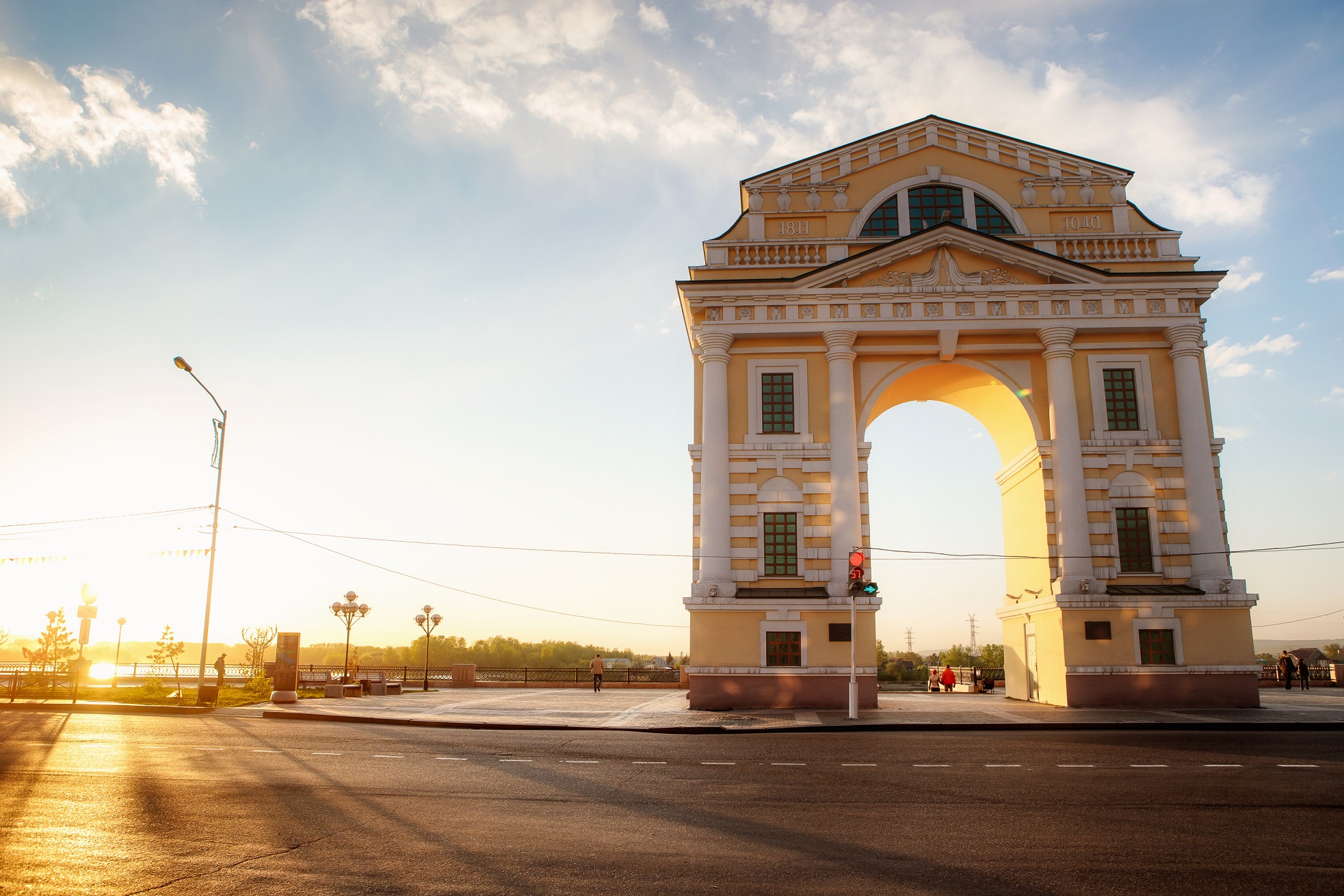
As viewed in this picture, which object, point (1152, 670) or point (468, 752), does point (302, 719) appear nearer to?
point (468, 752)

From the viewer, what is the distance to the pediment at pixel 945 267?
91.0 feet

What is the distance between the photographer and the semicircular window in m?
29.8

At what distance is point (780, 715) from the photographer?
75.7 feet

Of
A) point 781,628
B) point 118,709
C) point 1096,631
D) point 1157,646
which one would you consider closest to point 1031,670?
point 1096,631

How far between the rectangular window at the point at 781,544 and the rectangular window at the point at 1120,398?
10250 mm

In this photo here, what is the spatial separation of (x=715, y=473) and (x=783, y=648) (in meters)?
5.52

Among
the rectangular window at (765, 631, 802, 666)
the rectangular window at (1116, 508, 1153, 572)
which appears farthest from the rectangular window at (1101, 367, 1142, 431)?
the rectangular window at (765, 631, 802, 666)

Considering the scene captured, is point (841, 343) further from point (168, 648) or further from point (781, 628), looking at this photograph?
point (168, 648)

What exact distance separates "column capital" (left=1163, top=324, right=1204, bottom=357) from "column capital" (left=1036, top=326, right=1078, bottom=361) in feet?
A: 9.70

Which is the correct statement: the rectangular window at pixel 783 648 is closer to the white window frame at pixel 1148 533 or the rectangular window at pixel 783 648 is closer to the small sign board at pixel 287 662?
the white window frame at pixel 1148 533

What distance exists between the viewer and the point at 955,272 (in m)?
27.9

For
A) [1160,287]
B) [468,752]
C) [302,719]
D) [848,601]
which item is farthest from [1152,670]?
[302,719]

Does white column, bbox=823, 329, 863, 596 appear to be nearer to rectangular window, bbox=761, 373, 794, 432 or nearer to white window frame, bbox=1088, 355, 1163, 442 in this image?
rectangular window, bbox=761, 373, 794, 432

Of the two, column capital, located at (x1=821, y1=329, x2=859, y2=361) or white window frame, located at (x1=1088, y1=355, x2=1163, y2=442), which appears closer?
white window frame, located at (x1=1088, y1=355, x2=1163, y2=442)
